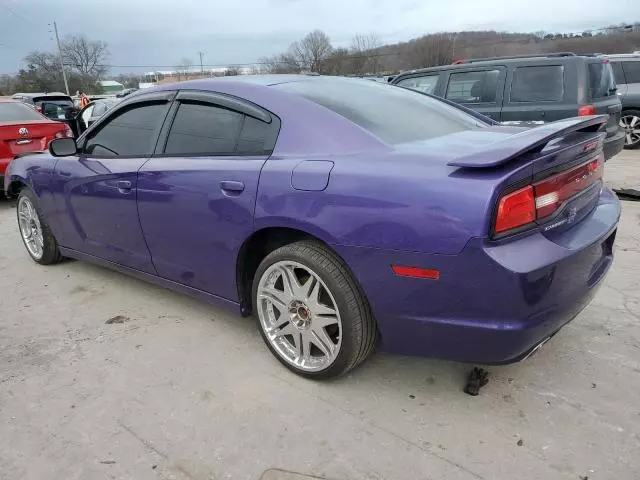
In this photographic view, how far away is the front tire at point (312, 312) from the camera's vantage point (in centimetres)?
237

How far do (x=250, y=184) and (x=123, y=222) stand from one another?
1235 mm

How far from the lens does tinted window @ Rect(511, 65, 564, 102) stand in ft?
21.1

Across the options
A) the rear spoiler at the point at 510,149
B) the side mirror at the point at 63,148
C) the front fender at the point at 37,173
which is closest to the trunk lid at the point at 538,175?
the rear spoiler at the point at 510,149

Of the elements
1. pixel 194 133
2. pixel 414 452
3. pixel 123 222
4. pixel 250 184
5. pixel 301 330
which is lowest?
pixel 414 452

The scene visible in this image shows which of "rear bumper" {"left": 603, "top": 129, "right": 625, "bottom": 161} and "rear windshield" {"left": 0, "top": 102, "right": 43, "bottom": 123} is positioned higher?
"rear windshield" {"left": 0, "top": 102, "right": 43, "bottom": 123}

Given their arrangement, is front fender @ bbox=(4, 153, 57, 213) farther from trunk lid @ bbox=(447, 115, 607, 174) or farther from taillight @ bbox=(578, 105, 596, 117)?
taillight @ bbox=(578, 105, 596, 117)

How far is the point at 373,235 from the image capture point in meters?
2.16

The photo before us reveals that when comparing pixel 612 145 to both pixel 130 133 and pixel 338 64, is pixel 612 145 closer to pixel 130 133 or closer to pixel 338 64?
pixel 130 133

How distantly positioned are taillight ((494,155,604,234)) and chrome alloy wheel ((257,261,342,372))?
2.77 ft

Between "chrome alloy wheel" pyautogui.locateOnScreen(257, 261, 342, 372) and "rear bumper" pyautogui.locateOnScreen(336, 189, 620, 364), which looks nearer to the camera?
"rear bumper" pyautogui.locateOnScreen(336, 189, 620, 364)

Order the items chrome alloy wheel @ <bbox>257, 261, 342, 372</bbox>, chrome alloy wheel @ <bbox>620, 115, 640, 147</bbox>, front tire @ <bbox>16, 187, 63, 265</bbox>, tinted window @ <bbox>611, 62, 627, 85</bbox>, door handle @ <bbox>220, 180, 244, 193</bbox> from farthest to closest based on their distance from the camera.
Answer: tinted window @ <bbox>611, 62, 627, 85</bbox>, chrome alloy wheel @ <bbox>620, 115, 640, 147</bbox>, front tire @ <bbox>16, 187, 63, 265</bbox>, door handle @ <bbox>220, 180, 244, 193</bbox>, chrome alloy wheel @ <bbox>257, 261, 342, 372</bbox>

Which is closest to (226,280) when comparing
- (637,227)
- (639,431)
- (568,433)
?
(568,433)

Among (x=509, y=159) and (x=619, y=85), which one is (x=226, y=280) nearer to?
(x=509, y=159)

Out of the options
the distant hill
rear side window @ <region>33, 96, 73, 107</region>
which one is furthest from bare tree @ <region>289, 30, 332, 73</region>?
rear side window @ <region>33, 96, 73, 107</region>
